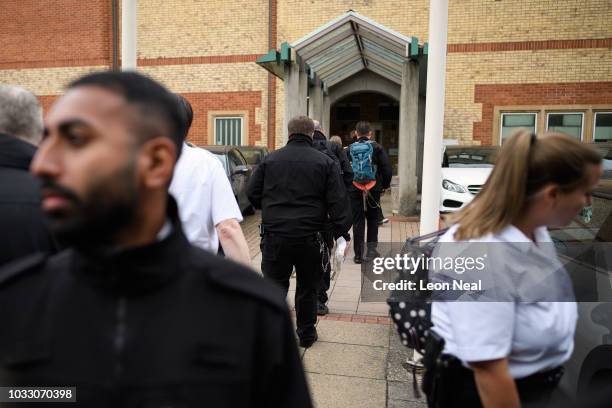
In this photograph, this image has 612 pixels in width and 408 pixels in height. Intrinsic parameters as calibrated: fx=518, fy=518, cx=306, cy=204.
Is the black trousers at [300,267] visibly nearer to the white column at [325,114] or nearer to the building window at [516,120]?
the white column at [325,114]

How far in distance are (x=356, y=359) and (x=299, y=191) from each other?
1443 millimetres

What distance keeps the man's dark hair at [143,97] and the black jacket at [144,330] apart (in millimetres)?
230

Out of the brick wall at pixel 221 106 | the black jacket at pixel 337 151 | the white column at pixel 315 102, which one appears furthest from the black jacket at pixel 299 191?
the brick wall at pixel 221 106

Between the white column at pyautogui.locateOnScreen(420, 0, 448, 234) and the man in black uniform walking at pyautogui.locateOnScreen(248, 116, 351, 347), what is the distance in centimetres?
72

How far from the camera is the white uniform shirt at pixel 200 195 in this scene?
297 centimetres

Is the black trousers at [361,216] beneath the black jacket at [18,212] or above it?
beneath

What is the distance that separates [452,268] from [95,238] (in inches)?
48.5

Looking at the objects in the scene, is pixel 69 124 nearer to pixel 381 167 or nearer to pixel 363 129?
pixel 363 129

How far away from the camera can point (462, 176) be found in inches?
405

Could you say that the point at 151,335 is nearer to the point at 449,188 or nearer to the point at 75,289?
the point at 75,289

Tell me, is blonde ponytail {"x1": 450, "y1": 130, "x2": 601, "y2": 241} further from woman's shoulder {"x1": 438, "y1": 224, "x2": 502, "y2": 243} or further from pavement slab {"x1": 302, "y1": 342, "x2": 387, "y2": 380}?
pavement slab {"x1": 302, "y1": 342, "x2": 387, "y2": 380}

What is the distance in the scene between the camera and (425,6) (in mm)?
15828

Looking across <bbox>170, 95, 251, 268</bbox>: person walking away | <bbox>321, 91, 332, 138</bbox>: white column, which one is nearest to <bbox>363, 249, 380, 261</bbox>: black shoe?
<bbox>170, 95, 251, 268</bbox>: person walking away

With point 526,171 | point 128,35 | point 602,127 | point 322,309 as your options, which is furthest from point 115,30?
point 526,171
